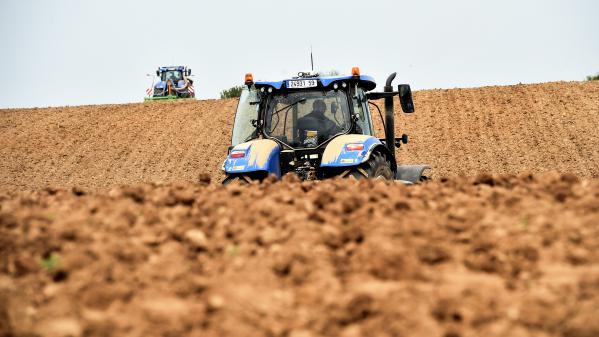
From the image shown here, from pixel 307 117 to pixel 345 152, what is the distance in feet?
3.24

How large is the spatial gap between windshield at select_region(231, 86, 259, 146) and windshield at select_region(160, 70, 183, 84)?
27.2 m

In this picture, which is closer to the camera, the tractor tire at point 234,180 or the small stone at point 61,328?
the small stone at point 61,328

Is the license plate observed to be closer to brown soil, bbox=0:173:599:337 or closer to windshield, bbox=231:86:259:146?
windshield, bbox=231:86:259:146

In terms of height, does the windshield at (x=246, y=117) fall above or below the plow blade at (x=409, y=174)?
above

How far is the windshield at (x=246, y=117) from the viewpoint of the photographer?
9094mm

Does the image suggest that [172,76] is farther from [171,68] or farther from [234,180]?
[234,180]

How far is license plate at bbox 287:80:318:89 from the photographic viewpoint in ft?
28.5

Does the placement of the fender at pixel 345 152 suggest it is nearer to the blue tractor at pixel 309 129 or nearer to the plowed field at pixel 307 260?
the blue tractor at pixel 309 129

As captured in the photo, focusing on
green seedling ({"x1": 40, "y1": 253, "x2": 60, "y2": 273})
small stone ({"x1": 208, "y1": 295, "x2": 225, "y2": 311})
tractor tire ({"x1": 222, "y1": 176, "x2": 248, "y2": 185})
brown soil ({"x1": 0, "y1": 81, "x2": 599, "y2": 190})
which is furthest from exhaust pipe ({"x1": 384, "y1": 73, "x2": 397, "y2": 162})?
brown soil ({"x1": 0, "y1": 81, "x2": 599, "y2": 190})

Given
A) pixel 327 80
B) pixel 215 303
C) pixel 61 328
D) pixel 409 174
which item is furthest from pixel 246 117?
pixel 61 328

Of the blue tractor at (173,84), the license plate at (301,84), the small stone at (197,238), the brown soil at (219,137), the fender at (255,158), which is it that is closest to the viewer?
the small stone at (197,238)

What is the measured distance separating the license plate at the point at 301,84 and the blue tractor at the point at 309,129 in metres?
0.01

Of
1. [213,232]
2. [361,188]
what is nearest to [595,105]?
[361,188]

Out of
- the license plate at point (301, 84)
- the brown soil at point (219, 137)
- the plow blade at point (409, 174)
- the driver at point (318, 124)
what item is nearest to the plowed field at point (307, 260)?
the driver at point (318, 124)
